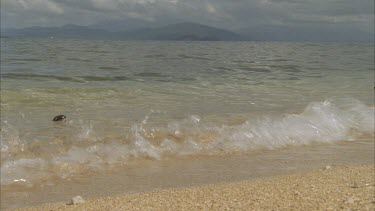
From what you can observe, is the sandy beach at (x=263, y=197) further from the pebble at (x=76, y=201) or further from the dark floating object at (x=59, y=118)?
the dark floating object at (x=59, y=118)

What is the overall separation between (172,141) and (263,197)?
12.3 ft

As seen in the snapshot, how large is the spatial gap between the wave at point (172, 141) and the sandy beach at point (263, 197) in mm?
1790

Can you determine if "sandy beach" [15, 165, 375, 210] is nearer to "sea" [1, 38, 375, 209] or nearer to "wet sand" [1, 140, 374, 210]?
"wet sand" [1, 140, 374, 210]

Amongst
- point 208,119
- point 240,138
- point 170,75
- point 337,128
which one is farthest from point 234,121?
point 170,75

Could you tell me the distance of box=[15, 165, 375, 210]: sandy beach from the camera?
4797 millimetres

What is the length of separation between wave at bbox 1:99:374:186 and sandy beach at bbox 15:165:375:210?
179cm

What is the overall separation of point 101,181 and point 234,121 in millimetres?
4637

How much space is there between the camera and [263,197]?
519 cm

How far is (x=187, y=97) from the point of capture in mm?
13977

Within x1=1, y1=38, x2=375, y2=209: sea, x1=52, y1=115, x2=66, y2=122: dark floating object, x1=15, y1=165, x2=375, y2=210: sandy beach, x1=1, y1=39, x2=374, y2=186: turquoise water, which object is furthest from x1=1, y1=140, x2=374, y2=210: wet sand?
x1=52, y1=115, x2=66, y2=122: dark floating object

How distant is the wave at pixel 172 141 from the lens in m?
7.05

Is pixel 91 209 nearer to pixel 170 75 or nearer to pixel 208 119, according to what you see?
pixel 208 119

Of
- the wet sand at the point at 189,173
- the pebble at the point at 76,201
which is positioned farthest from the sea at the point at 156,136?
the pebble at the point at 76,201

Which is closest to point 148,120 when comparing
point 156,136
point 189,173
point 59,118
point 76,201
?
point 156,136
